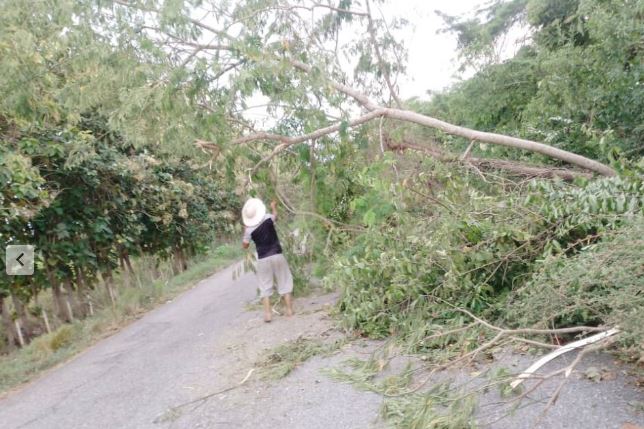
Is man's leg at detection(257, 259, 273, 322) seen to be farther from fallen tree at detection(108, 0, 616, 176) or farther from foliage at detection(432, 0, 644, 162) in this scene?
foliage at detection(432, 0, 644, 162)

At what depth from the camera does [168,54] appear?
580 cm

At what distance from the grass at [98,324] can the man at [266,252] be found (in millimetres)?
3032

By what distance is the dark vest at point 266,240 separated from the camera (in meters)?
6.73

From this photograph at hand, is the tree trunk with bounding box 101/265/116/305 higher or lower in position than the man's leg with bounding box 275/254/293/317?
higher

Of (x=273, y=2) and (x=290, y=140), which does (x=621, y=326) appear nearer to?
(x=290, y=140)

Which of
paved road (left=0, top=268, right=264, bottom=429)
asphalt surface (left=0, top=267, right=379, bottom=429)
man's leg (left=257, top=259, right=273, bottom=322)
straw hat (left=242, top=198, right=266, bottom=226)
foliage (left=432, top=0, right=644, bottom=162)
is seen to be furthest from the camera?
foliage (left=432, top=0, right=644, bottom=162)

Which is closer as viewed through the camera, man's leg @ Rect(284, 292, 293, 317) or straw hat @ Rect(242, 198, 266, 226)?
straw hat @ Rect(242, 198, 266, 226)

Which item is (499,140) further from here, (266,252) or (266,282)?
(266,282)

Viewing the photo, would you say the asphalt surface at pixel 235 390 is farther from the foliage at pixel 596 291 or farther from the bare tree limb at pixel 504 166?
the bare tree limb at pixel 504 166

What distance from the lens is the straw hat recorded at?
6.67m

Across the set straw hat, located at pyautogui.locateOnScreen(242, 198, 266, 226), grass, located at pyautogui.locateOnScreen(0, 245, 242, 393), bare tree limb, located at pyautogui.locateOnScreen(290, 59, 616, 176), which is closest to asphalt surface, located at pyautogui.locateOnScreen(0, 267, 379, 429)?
grass, located at pyautogui.locateOnScreen(0, 245, 242, 393)

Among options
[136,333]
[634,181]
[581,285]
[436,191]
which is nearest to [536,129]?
[436,191]

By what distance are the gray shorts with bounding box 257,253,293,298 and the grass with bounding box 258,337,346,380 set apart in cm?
138

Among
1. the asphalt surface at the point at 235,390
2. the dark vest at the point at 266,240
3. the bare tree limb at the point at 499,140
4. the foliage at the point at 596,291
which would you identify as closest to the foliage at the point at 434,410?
the asphalt surface at the point at 235,390
